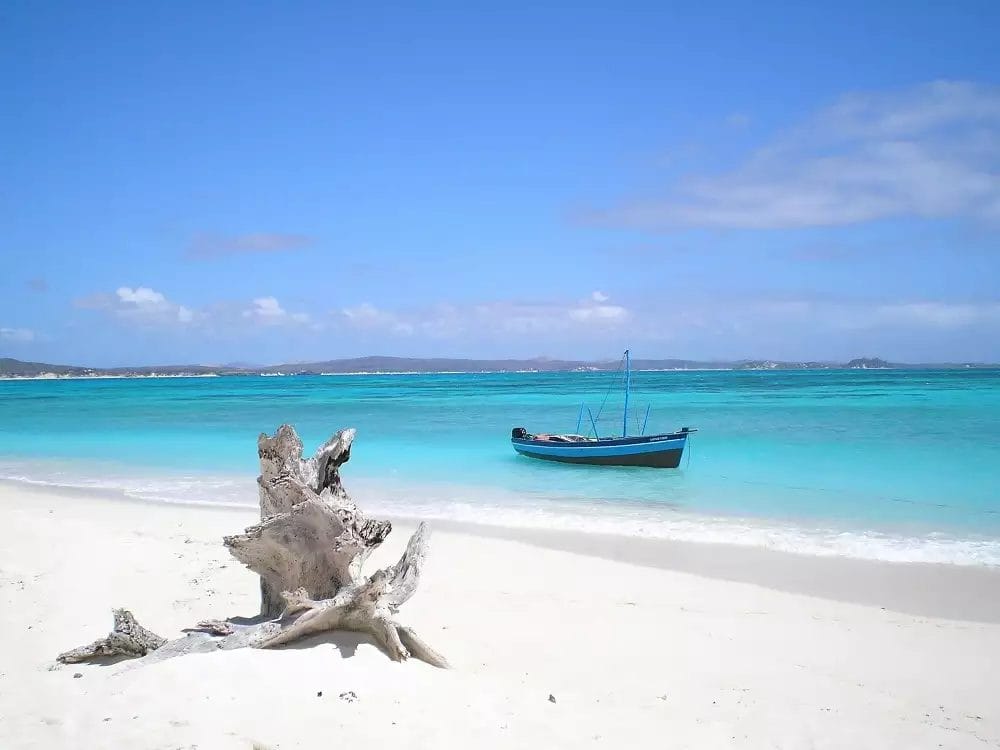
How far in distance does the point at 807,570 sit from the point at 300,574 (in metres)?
7.14

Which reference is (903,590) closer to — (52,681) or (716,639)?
(716,639)

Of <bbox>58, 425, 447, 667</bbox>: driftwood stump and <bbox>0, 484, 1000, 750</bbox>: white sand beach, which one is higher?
<bbox>58, 425, 447, 667</bbox>: driftwood stump

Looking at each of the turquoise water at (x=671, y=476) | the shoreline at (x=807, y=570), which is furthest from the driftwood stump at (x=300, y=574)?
the turquoise water at (x=671, y=476)

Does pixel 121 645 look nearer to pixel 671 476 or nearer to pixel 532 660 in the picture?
pixel 532 660

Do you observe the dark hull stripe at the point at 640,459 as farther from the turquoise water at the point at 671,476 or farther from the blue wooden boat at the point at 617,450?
the turquoise water at the point at 671,476

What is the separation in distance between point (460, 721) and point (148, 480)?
16248mm

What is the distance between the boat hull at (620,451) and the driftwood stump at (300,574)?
17048 mm

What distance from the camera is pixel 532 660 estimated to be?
617cm

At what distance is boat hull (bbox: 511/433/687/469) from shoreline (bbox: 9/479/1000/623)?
1023cm

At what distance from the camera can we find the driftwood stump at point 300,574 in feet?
16.8

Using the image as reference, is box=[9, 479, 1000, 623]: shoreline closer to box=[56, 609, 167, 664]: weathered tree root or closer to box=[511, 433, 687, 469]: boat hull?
box=[56, 609, 167, 664]: weathered tree root

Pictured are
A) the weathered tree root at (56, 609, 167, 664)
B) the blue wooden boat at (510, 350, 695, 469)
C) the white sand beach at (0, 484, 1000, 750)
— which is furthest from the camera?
the blue wooden boat at (510, 350, 695, 469)

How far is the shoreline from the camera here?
855 centimetres

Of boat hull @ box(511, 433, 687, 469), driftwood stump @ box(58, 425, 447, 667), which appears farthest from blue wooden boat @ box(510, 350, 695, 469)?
driftwood stump @ box(58, 425, 447, 667)
